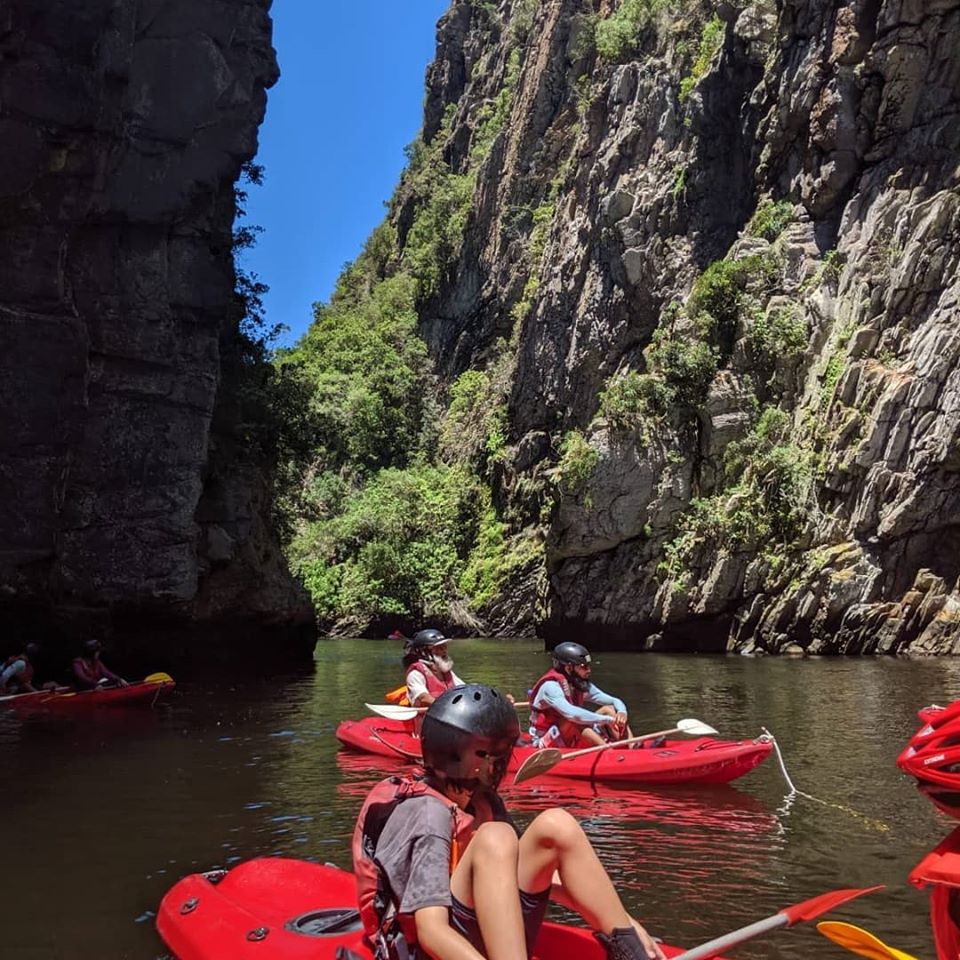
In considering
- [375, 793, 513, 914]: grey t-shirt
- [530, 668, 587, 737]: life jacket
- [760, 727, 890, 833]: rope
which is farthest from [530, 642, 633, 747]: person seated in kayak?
[375, 793, 513, 914]: grey t-shirt

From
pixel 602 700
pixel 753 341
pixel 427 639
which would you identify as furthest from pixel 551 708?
pixel 753 341

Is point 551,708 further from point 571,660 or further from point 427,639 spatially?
point 427,639

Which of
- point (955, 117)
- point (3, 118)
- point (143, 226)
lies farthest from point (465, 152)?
point (3, 118)

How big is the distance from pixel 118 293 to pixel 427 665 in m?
13.0

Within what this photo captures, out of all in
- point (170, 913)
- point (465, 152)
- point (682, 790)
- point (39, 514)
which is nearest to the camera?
point (170, 913)

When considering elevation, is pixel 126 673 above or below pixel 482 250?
below

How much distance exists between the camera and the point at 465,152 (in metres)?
59.7

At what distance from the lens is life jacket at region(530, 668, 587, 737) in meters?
8.98

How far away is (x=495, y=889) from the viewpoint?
289cm

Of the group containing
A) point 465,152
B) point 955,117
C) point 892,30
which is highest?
point 465,152

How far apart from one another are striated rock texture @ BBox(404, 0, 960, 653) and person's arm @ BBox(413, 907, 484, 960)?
904 inches

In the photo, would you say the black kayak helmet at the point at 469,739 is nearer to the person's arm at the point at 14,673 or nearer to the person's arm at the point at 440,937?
the person's arm at the point at 440,937

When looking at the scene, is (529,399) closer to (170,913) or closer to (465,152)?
(465,152)

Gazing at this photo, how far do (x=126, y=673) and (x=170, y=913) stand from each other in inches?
700
